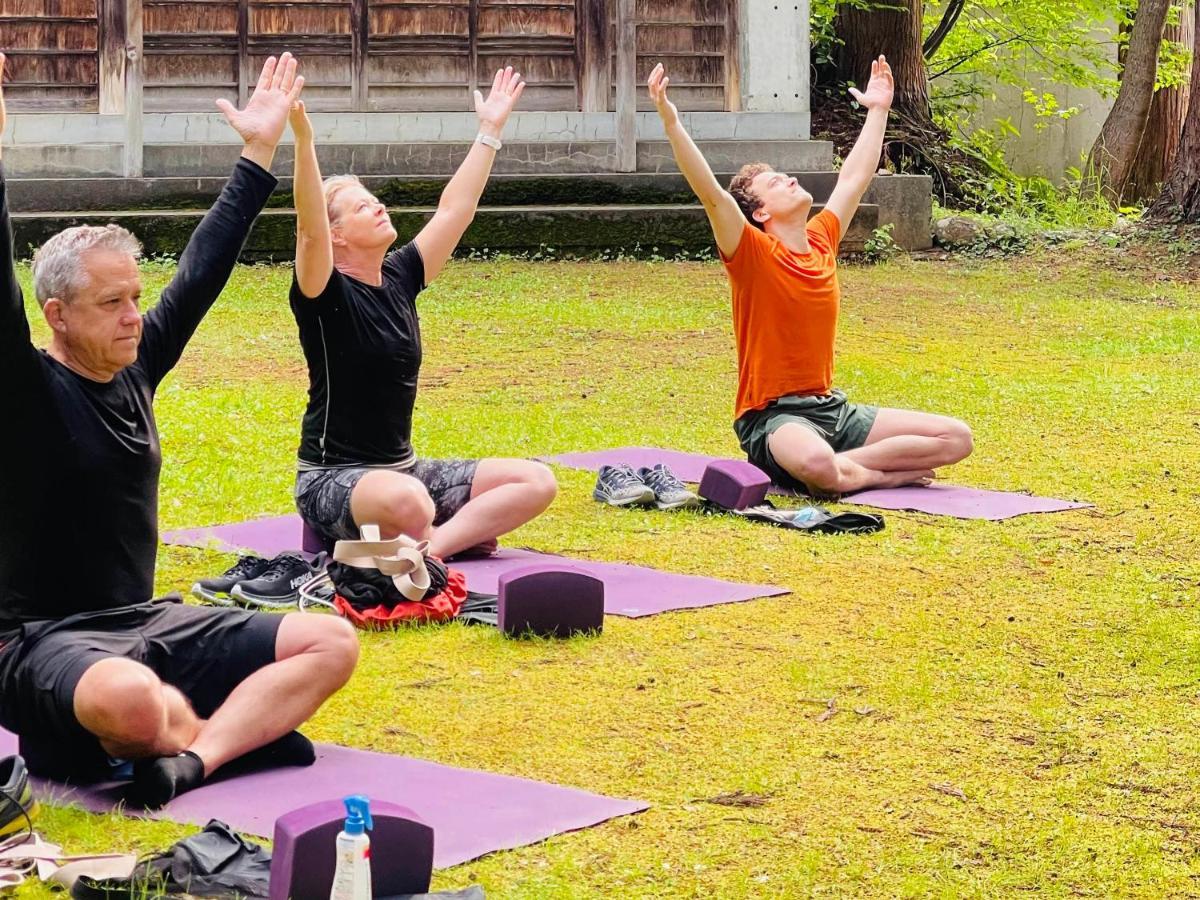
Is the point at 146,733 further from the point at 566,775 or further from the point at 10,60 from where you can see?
the point at 10,60

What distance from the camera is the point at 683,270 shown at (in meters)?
16.0

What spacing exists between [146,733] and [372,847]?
33.2 inches

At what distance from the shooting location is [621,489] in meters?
7.54

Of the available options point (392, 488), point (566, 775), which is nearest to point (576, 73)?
point (392, 488)

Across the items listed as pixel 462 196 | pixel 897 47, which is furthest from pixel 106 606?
pixel 897 47

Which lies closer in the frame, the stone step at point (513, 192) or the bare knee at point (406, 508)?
the bare knee at point (406, 508)

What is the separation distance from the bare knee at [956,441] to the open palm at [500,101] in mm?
2600

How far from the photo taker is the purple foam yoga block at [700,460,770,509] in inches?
287

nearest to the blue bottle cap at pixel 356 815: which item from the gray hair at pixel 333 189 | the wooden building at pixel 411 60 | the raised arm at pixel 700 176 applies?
the gray hair at pixel 333 189

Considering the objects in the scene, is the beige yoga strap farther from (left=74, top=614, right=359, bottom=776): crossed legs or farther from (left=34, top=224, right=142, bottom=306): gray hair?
(left=34, top=224, right=142, bottom=306): gray hair

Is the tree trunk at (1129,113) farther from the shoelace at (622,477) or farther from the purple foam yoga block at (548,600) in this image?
the purple foam yoga block at (548,600)

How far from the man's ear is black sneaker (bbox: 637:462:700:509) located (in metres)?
3.80

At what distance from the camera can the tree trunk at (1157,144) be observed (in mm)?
23205

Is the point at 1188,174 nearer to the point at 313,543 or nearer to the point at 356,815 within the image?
the point at 313,543
